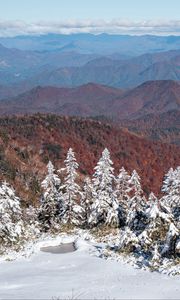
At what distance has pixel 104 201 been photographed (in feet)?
161

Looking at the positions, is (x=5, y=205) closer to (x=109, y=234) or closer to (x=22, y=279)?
(x=109, y=234)

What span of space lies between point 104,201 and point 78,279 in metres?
19.9

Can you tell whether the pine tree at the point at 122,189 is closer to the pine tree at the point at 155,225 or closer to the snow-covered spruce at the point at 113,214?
the snow-covered spruce at the point at 113,214

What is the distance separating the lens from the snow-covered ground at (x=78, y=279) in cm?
2545

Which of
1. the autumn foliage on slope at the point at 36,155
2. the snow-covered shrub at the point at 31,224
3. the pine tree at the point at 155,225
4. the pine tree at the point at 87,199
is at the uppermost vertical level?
the pine tree at the point at 155,225

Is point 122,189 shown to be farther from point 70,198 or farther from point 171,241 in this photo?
point 171,241

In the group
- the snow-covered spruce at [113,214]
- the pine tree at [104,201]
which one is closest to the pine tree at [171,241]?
the snow-covered spruce at [113,214]

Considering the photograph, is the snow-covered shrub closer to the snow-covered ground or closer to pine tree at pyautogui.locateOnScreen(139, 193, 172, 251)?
the snow-covered ground

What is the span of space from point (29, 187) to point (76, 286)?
78932mm

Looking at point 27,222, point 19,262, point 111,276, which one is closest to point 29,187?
point 27,222

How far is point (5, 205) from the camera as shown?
4481 cm

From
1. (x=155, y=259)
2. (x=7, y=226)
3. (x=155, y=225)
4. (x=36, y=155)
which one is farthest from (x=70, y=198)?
(x=36, y=155)

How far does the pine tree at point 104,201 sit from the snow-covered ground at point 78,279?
8.43 meters

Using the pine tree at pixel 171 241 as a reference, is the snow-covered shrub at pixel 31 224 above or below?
below
